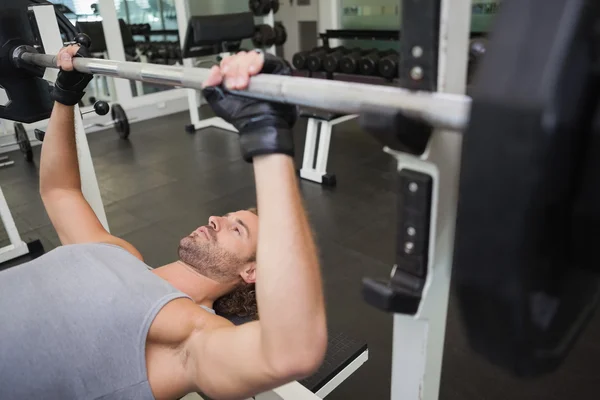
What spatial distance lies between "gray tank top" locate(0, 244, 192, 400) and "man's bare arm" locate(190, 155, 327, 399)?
31 cm

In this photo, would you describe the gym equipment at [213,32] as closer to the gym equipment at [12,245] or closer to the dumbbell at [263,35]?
the dumbbell at [263,35]

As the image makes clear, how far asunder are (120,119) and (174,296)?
159 inches

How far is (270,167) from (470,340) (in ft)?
1.30

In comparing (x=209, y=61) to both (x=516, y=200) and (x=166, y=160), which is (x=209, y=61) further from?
(x=516, y=200)

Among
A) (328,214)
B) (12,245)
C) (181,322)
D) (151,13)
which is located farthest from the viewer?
(151,13)

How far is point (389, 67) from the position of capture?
407 centimetres

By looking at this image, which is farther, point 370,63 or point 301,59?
point 301,59

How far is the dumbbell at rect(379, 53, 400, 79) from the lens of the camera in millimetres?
4051

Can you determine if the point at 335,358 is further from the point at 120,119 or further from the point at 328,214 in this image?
the point at 120,119

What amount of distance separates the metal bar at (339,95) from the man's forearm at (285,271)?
4.5 inches

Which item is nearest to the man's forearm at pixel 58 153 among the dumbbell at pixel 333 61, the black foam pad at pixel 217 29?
the black foam pad at pixel 217 29

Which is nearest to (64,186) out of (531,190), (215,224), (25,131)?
(215,224)

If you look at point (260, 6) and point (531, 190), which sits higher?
point (260, 6)

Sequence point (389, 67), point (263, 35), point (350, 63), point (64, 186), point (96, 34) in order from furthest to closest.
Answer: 1. point (263, 35)
2. point (96, 34)
3. point (350, 63)
4. point (389, 67)
5. point (64, 186)
